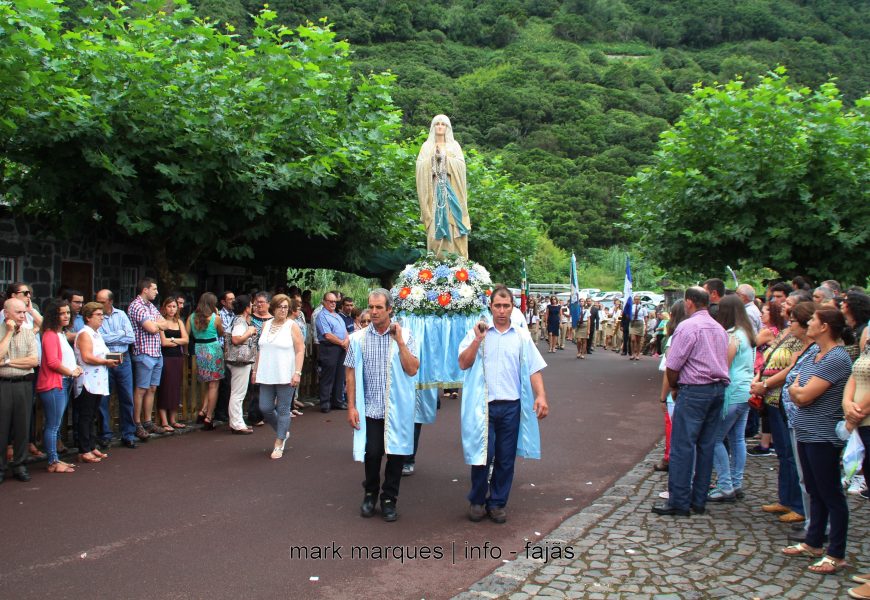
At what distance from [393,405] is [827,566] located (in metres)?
3.37

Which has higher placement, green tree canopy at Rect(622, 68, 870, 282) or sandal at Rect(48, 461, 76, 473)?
green tree canopy at Rect(622, 68, 870, 282)

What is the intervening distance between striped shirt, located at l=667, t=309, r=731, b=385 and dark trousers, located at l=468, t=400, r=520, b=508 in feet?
4.84

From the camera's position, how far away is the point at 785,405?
5.59 m

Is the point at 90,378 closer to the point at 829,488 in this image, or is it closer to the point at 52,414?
the point at 52,414

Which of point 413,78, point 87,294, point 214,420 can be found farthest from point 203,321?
point 413,78

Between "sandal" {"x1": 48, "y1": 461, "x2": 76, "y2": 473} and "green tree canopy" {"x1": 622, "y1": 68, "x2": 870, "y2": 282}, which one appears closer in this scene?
"sandal" {"x1": 48, "y1": 461, "x2": 76, "y2": 473}

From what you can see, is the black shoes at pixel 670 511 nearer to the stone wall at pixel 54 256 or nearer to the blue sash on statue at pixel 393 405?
the blue sash on statue at pixel 393 405

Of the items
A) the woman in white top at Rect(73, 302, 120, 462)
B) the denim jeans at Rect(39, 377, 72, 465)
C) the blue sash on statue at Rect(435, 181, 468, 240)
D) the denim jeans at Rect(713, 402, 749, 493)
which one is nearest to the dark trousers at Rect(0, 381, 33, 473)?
the denim jeans at Rect(39, 377, 72, 465)

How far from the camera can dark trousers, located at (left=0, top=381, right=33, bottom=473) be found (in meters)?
6.90

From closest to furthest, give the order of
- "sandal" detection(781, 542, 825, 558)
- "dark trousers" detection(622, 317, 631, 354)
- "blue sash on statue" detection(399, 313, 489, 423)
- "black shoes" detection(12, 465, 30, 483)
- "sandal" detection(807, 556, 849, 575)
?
"sandal" detection(807, 556, 849, 575)
"sandal" detection(781, 542, 825, 558)
"black shoes" detection(12, 465, 30, 483)
"blue sash on statue" detection(399, 313, 489, 423)
"dark trousers" detection(622, 317, 631, 354)

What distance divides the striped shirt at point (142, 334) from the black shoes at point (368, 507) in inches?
167

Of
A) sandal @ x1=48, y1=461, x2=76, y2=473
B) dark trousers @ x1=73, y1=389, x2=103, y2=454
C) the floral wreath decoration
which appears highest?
the floral wreath decoration

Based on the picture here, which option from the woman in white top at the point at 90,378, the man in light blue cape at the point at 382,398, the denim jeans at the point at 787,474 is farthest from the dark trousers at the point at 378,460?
the woman in white top at the point at 90,378

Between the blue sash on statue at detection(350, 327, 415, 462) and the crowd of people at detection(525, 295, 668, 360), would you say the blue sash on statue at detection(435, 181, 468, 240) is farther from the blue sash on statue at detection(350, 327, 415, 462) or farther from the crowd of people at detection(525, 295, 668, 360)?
the crowd of people at detection(525, 295, 668, 360)
